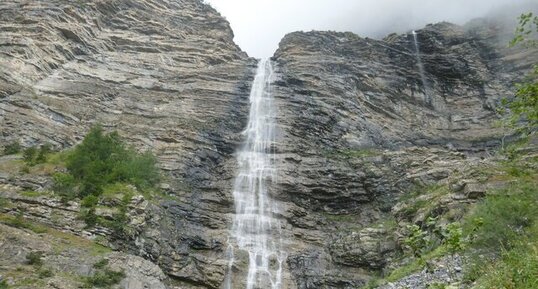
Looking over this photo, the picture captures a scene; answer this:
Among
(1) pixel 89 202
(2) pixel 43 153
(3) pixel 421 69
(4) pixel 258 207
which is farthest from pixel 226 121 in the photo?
(3) pixel 421 69

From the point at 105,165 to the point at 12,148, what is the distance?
6138 mm

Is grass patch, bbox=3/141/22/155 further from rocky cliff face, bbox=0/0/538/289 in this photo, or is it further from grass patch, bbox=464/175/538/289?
grass patch, bbox=464/175/538/289

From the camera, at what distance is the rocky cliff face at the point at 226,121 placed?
86.4 ft

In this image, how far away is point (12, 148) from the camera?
96.0 ft

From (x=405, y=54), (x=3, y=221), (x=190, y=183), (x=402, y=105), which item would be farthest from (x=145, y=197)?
(x=405, y=54)

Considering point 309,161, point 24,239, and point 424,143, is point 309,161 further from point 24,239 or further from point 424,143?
point 24,239

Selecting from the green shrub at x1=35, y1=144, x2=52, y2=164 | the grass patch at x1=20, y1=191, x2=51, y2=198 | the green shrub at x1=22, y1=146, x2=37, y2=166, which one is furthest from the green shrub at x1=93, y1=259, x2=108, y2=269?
the green shrub at x1=35, y1=144, x2=52, y2=164

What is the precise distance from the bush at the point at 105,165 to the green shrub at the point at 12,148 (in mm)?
3572

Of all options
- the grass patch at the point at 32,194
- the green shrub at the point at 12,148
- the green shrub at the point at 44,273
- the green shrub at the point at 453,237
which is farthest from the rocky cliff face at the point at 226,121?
the green shrub at the point at 453,237

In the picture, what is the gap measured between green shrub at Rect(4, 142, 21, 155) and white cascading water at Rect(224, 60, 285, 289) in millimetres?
14338

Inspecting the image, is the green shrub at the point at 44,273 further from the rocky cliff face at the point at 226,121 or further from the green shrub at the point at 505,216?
the green shrub at the point at 505,216

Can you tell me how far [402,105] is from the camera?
48656 mm

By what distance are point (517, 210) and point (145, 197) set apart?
68.1ft

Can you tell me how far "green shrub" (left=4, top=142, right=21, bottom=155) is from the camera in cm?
2900
